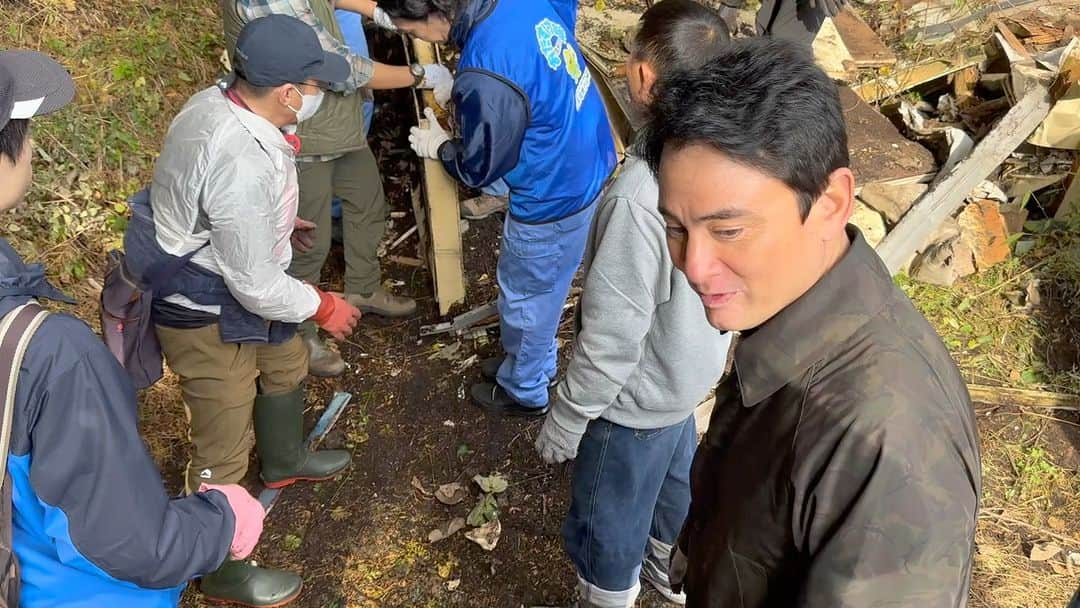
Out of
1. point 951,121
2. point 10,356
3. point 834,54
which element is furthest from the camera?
point 834,54

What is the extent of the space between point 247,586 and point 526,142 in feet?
7.93

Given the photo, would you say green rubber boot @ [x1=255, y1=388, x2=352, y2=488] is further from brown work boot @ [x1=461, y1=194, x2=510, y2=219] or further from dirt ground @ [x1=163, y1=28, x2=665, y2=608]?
brown work boot @ [x1=461, y1=194, x2=510, y2=219]

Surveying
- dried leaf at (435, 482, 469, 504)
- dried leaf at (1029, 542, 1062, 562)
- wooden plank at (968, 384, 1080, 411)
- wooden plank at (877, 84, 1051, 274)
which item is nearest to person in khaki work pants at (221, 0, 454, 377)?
dried leaf at (435, 482, 469, 504)

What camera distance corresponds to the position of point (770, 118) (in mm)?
1409

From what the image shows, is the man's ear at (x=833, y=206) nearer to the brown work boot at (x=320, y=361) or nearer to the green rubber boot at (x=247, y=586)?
the green rubber boot at (x=247, y=586)

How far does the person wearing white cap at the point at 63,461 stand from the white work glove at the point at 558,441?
1212 millimetres

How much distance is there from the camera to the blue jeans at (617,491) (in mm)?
2715

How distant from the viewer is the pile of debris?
5328 millimetres

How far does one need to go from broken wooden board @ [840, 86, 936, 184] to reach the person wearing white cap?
16.5 ft

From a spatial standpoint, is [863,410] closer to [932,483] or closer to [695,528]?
[932,483]

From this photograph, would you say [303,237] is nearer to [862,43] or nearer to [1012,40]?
[862,43]

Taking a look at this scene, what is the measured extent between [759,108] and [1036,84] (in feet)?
17.3

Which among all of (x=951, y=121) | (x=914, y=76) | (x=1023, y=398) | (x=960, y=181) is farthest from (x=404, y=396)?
(x=914, y=76)

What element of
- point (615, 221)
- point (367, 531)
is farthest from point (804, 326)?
point (367, 531)
